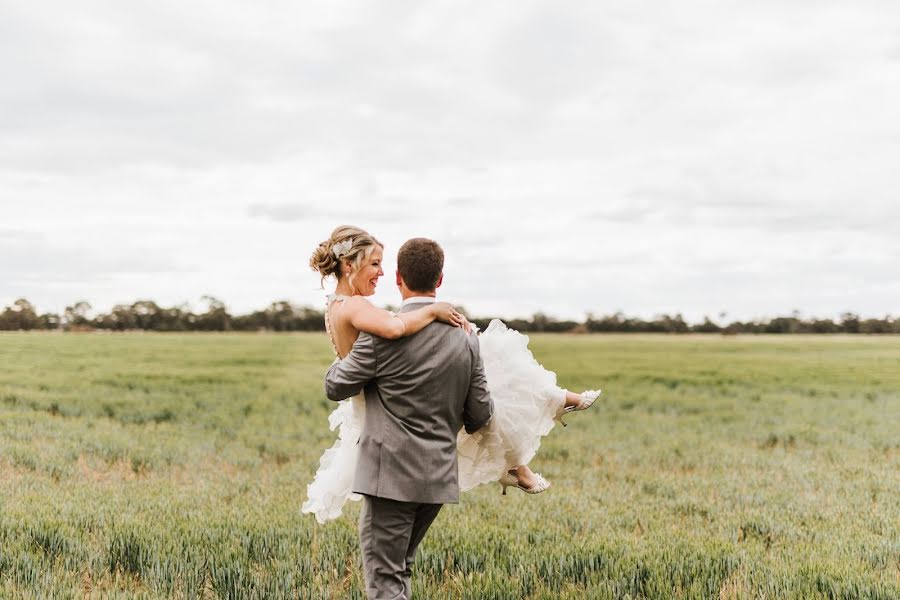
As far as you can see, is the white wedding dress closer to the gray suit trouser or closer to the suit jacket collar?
the gray suit trouser

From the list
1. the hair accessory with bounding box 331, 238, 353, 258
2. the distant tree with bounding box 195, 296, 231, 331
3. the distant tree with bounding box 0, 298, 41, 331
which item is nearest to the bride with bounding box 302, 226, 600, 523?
the hair accessory with bounding box 331, 238, 353, 258

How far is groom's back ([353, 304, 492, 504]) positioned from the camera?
407cm

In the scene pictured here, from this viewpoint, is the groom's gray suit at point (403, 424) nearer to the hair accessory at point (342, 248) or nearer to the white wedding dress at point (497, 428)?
the white wedding dress at point (497, 428)

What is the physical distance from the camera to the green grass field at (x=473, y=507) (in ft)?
17.9

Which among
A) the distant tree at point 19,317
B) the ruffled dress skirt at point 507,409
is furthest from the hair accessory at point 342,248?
the distant tree at point 19,317

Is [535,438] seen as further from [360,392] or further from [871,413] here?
[871,413]

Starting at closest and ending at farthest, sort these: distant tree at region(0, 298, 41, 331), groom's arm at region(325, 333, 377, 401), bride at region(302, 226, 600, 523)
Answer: groom's arm at region(325, 333, 377, 401), bride at region(302, 226, 600, 523), distant tree at region(0, 298, 41, 331)

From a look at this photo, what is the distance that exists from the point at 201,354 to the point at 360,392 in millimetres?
33792

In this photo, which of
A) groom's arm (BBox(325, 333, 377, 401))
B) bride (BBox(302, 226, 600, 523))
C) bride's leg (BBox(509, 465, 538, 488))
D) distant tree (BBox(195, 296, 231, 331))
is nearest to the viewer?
groom's arm (BBox(325, 333, 377, 401))

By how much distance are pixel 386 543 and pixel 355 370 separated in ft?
3.67

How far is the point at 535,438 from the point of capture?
4.80 meters

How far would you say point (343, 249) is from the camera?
4.26 metres

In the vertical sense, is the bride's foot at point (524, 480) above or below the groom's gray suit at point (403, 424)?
below

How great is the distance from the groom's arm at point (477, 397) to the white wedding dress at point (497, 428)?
237 millimetres
